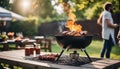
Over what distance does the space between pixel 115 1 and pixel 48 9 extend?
3566 centimetres

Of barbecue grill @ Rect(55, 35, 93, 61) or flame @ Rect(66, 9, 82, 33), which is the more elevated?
flame @ Rect(66, 9, 82, 33)

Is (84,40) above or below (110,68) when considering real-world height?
above

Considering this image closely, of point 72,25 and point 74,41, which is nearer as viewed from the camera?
point 74,41

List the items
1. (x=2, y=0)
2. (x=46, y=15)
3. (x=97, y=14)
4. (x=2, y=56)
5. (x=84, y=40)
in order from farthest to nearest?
(x=46, y=15) < (x=2, y=0) < (x=97, y=14) < (x=2, y=56) < (x=84, y=40)

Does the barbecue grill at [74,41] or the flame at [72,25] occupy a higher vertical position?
the flame at [72,25]

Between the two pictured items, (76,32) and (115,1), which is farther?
(115,1)

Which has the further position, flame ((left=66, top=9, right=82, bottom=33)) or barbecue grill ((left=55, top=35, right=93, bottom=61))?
flame ((left=66, top=9, right=82, bottom=33))

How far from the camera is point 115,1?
54.3 feet

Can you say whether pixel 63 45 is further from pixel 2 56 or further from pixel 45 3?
pixel 45 3

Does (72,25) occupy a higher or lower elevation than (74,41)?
higher

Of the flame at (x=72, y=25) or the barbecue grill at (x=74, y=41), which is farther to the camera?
the flame at (x=72, y=25)

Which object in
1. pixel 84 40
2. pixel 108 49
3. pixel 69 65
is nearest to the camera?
pixel 69 65

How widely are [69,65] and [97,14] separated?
67.9 ft

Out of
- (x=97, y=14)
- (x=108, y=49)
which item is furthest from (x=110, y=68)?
(x=97, y=14)
